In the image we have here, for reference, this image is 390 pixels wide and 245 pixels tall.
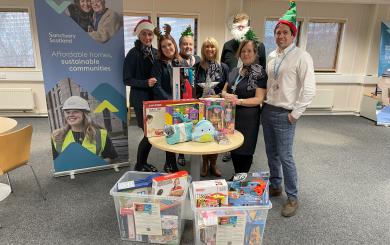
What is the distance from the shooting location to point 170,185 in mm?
1964

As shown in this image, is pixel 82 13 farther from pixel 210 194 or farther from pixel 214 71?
pixel 210 194

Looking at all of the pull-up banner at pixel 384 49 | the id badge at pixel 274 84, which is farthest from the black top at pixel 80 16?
the pull-up banner at pixel 384 49

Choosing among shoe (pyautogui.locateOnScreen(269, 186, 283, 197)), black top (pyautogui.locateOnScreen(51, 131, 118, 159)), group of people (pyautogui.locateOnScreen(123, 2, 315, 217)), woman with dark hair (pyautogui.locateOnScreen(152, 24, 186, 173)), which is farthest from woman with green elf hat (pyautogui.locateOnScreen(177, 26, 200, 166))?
shoe (pyautogui.locateOnScreen(269, 186, 283, 197))

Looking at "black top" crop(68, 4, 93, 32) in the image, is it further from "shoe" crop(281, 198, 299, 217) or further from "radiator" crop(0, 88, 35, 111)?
"radiator" crop(0, 88, 35, 111)

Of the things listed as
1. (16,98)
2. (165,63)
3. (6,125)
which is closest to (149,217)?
(165,63)

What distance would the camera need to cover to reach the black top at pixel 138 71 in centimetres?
270

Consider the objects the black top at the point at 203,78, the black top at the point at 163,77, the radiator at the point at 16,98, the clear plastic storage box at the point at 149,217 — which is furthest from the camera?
the radiator at the point at 16,98

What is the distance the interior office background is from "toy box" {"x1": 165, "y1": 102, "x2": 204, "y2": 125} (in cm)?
328

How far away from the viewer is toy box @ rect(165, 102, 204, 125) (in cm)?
208

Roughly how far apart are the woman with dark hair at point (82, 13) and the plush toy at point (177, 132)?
1.42 meters

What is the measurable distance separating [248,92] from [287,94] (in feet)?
0.99

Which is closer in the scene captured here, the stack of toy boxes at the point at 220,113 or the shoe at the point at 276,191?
the stack of toy boxes at the point at 220,113

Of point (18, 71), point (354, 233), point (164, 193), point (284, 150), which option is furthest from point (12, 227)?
point (18, 71)

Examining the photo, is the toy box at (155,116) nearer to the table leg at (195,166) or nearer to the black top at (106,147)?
the table leg at (195,166)
